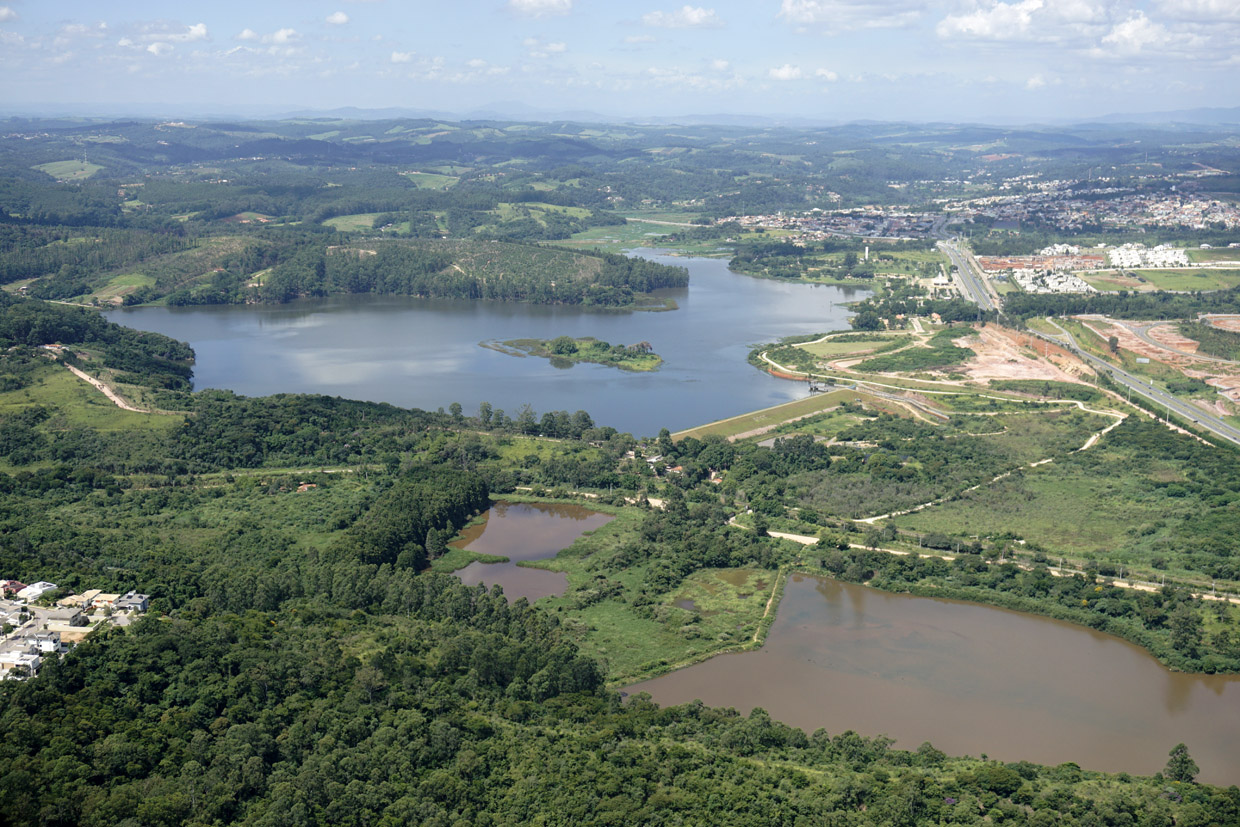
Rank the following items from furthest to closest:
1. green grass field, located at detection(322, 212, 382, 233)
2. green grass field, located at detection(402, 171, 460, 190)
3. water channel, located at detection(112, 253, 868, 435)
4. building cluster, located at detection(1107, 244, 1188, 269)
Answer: green grass field, located at detection(402, 171, 460, 190)
green grass field, located at detection(322, 212, 382, 233)
building cluster, located at detection(1107, 244, 1188, 269)
water channel, located at detection(112, 253, 868, 435)

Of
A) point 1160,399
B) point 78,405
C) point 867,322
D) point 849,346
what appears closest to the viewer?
point 78,405

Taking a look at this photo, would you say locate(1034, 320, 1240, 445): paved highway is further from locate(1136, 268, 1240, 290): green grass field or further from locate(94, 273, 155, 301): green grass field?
locate(94, 273, 155, 301): green grass field

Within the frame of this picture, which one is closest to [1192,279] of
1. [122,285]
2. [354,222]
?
[354,222]

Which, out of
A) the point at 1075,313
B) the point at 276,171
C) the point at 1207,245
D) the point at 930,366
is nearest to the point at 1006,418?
the point at 930,366

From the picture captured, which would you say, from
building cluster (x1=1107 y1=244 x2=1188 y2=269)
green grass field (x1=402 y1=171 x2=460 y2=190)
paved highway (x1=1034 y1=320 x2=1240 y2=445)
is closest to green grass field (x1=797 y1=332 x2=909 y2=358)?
paved highway (x1=1034 y1=320 x2=1240 y2=445)

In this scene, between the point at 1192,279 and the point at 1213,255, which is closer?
the point at 1192,279

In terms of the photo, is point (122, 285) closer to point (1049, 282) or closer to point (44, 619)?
point (44, 619)
